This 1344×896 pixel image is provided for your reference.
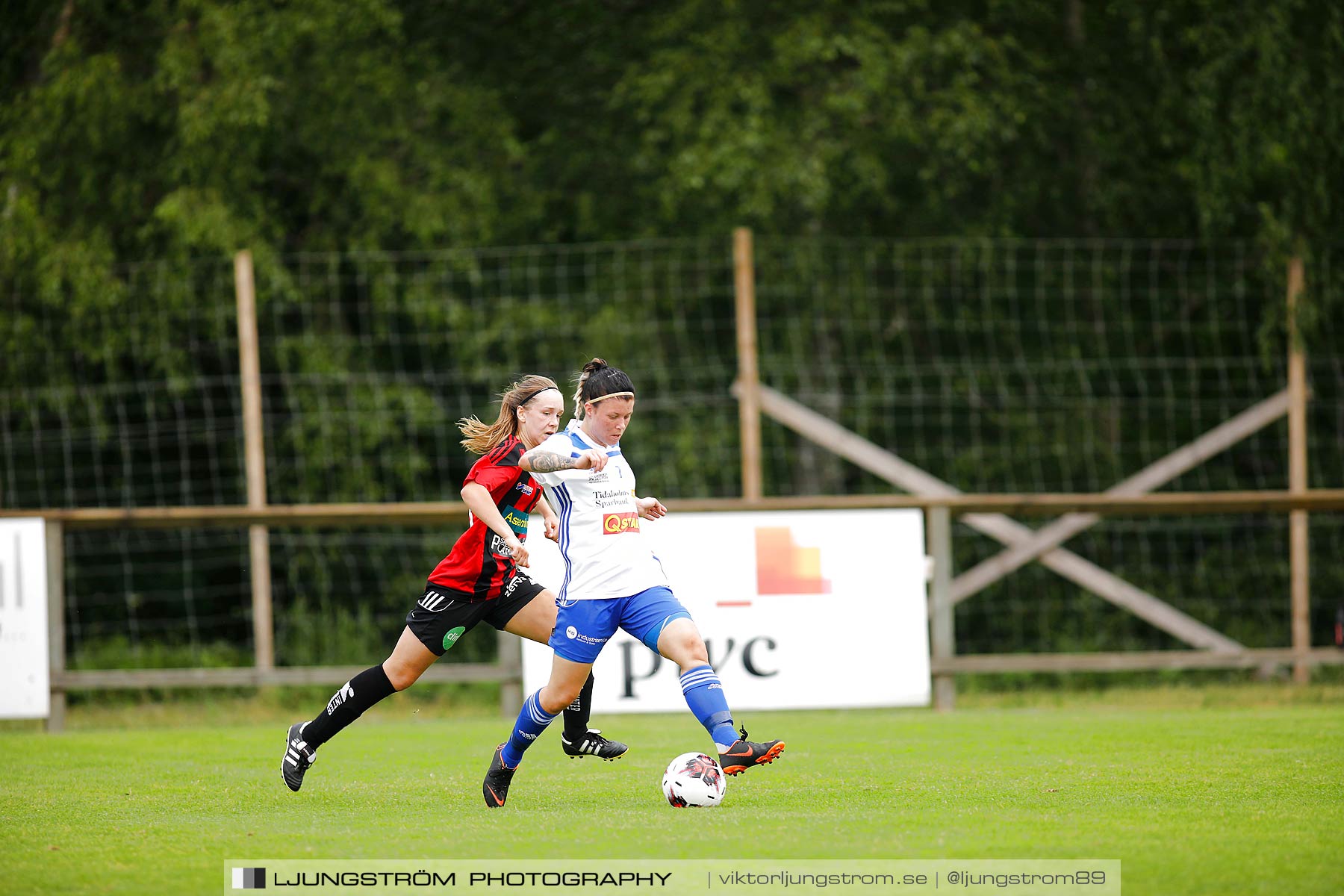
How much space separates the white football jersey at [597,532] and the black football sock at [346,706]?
0.97 meters

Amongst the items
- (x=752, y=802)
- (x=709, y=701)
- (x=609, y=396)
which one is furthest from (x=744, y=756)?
(x=609, y=396)

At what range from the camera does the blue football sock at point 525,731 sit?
5.71 metres

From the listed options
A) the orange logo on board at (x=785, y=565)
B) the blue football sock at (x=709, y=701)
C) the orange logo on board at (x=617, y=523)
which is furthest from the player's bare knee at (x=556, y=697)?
the orange logo on board at (x=785, y=565)

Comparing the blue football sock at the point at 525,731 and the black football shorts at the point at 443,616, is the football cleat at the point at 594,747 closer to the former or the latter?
the blue football sock at the point at 525,731

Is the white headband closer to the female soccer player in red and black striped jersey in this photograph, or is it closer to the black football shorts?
the female soccer player in red and black striped jersey

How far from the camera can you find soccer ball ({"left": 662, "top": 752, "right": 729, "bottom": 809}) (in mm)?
5469

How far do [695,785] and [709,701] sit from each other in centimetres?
32

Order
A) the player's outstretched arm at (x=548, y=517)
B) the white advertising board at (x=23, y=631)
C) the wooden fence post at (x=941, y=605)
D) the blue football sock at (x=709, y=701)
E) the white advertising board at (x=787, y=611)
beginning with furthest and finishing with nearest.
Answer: the wooden fence post at (x=941, y=605)
the white advertising board at (x=23, y=631)
the white advertising board at (x=787, y=611)
the player's outstretched arm at (x=548, y=517)
the blue football sock at (x=709, y=701)

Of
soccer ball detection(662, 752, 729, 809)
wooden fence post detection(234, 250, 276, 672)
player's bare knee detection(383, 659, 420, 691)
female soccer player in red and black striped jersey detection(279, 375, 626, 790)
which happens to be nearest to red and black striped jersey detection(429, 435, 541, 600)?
female soccer player in red and black striped jersey detection(279, 375, 626, 790)

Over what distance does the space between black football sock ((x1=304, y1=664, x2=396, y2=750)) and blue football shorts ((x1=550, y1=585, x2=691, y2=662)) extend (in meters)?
0.89

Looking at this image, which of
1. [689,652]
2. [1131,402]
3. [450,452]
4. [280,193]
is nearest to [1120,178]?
[1131,402]

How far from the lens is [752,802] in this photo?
567 centimetres

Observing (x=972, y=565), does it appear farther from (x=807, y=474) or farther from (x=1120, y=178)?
(x=1120, y=178)

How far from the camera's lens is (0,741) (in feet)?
29.6
